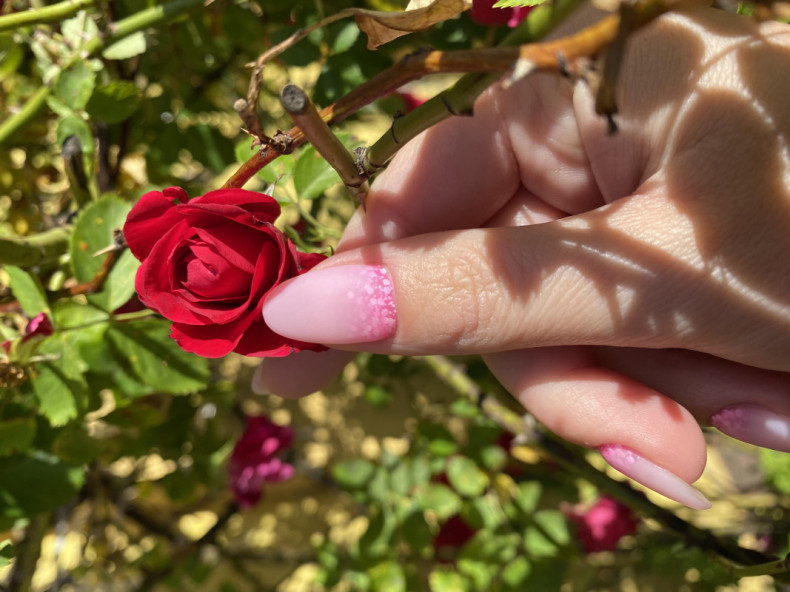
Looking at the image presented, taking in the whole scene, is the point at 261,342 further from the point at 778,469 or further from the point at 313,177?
the point at 778,469

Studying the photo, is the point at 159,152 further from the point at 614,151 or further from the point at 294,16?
the point at 614,151

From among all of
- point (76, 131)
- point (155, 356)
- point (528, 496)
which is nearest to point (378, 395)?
point (528, 496)

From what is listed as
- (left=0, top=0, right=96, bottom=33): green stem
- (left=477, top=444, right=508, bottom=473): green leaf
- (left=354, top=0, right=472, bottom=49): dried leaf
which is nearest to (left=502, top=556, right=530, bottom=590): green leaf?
(left=477, top=444, right=508, bottom=473): green leaf

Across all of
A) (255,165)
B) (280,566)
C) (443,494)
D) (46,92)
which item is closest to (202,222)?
(255,165)

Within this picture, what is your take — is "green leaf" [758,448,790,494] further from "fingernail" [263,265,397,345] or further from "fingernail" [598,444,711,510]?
"fingernail" [263,265,397,345]

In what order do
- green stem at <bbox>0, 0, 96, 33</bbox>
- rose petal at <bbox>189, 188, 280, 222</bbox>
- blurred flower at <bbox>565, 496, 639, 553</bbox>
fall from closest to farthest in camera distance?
rose petal at <bbox>189, 188, 280, 222</bbox>
green stem at <bbox>0, 0, 96, 33</bbox>
blurred flower at <bbox>565, 496, 639, 553</bbox>

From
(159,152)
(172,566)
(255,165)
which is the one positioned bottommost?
(172,566)
